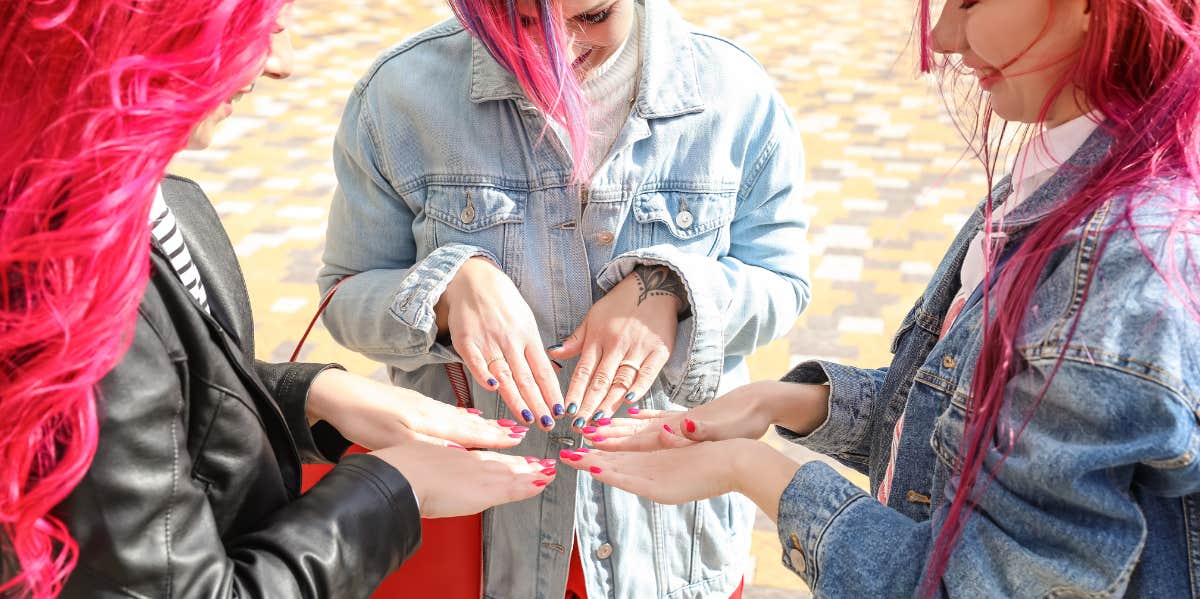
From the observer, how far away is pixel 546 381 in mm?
1648

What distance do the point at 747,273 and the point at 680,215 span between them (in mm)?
159

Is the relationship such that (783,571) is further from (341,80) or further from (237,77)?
(341,80)

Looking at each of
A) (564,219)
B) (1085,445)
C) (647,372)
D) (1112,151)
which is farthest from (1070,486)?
(564,219)

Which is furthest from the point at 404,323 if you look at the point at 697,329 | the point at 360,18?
the point at 360,18

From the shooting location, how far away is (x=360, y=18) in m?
8.35

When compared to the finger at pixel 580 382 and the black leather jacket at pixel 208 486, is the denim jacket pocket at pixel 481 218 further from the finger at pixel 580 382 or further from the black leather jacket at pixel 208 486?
the black leather jacket at pixel 208 486

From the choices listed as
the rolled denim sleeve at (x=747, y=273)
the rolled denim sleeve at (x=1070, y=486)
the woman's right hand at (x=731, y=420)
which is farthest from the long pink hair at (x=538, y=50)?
the rolled denim sleeve at (x=1070, y=486)

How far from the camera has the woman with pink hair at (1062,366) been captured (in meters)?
1.01

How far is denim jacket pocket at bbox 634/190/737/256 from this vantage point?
1.79 meters

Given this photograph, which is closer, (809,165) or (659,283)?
(659,283)

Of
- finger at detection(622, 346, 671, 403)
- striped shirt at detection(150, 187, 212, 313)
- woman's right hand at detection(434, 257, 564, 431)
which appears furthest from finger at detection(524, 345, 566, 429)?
striped shirt at detection(150, 187, 212, 313)

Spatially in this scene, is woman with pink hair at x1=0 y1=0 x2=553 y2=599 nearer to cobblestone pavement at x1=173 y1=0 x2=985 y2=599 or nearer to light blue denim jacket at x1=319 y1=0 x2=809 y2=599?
light blue denim jacket at x1=319 y1=0 x2=809 y2=599

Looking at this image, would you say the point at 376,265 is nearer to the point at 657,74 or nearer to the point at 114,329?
the point at 657,74

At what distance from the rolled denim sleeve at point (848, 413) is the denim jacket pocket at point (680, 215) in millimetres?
308
